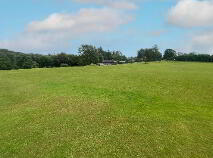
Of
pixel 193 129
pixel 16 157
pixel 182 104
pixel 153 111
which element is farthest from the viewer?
pixel 182 104

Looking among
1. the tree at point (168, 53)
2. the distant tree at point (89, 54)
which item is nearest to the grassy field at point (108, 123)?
the distant tree at point (89, 54)

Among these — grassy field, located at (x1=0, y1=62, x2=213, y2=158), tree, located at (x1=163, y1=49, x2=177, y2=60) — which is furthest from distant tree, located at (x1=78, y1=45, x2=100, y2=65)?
grassy field, located at (x1=0, y1=62, x2=213, y2=158)

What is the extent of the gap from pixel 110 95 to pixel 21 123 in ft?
33.1

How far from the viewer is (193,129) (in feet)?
75.7

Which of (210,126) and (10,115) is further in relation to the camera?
(10,115)

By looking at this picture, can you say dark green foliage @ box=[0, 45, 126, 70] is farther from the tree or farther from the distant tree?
the tree

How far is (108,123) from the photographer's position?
77.3 ft

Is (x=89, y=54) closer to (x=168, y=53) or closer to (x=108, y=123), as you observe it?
(x=168, y=53)

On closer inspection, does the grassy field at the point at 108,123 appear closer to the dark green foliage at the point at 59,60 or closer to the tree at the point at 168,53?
the dark green foliage at the point at 59,60

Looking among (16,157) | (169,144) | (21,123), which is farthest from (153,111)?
(16,157)

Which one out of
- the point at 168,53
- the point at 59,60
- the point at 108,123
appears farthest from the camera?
the point at 168,53

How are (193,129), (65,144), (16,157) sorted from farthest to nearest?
(193,129)
(65,144)
(16,157)

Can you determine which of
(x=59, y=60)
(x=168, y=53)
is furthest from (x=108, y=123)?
(x=168, y=53)

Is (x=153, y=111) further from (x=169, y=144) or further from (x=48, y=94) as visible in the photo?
(x=48, y=94)
